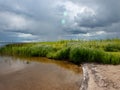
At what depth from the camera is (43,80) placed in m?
15.1

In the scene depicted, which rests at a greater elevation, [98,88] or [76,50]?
[76,50]

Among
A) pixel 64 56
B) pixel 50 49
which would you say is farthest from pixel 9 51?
pixel 64 56

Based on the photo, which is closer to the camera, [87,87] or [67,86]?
[87,87]

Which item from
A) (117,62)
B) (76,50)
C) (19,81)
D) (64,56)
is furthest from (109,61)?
(19,81)

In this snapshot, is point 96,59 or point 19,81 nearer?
point 19,81

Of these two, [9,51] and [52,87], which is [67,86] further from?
[9,51]

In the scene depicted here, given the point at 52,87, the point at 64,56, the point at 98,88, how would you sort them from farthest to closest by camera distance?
the point at 64,56 → the point at 52,87 → the point at 98,88

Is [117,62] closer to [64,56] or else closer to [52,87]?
[64,56]

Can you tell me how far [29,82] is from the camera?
47.0 feet

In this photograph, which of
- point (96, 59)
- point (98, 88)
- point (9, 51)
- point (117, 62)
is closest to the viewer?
point (98, 88)

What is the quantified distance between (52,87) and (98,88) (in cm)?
327

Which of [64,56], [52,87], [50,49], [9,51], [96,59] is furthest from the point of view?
[9,51]

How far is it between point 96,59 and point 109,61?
1.61 m

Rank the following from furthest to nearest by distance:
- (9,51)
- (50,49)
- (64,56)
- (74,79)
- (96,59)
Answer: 1. (9,51)
2. (50,49)
3. (64,56)
4. (96,59)
5. (74,79)
